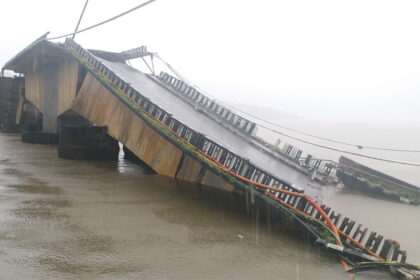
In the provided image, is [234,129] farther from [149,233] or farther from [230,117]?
[149,233]

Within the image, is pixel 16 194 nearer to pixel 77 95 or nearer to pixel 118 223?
pixel 118 223

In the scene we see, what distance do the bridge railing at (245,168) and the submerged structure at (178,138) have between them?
0.02 metres

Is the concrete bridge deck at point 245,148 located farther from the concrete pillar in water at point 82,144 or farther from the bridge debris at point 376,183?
the concrete pillar in water at point 82,144

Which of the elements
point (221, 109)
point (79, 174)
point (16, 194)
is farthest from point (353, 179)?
point (16, 194)

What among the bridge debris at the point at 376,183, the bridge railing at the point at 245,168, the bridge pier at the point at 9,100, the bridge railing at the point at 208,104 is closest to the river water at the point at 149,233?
the bridge railing at the point at 245,168

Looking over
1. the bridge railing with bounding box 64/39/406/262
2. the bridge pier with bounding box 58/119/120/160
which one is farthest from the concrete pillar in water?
the bridge railing with bounding box 64/39/406/262

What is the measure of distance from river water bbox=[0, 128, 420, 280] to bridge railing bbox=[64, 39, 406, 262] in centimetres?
→ 61

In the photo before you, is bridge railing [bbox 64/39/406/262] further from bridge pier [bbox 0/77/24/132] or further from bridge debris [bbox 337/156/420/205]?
bridge pier [bbox 0/77/24/132]

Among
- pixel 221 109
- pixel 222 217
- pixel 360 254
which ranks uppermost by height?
pixel 221 109

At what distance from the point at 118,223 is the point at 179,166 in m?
3.72

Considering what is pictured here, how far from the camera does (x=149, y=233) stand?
22.2 feet

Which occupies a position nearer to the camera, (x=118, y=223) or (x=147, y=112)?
(x=118, y=223)

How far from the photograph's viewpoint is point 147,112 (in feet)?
38.5

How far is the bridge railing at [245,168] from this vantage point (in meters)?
5.99
